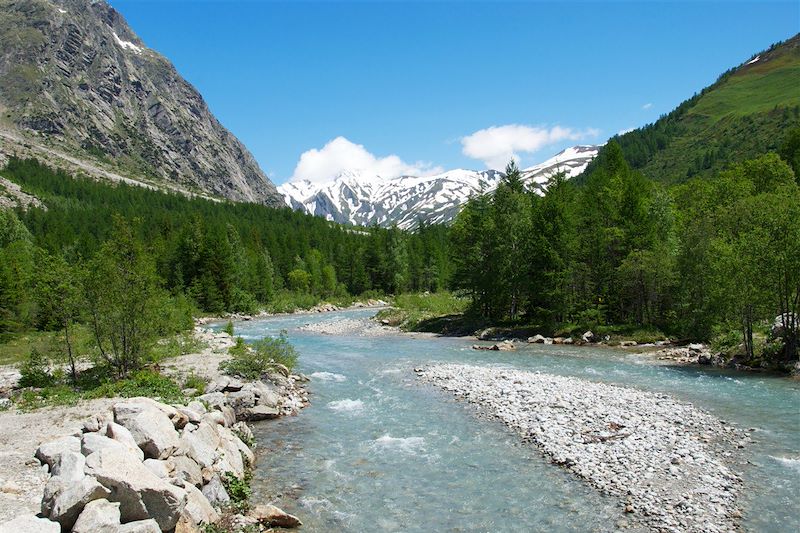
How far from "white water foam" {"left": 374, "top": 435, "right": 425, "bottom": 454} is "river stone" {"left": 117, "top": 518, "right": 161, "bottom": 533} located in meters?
9.56

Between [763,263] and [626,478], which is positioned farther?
[763,263]

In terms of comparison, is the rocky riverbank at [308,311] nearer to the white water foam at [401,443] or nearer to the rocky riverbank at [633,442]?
the white water foam at [401,443]

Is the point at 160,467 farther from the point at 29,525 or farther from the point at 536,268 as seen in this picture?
the point at 536,268

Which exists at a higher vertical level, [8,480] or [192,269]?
[192,269]

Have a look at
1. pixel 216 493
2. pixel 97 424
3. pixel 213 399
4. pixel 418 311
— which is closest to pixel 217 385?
pixel 213 399

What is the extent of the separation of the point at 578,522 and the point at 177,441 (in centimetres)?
1084

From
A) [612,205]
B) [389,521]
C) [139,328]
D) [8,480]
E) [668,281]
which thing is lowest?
[389,521]

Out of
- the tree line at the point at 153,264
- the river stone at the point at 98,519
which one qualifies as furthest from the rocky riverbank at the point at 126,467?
the tree line at the point at 153,264

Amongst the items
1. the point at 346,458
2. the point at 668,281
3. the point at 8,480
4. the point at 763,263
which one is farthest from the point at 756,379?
the point at 8,480

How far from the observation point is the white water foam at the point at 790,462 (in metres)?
15.0

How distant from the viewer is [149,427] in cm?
1335

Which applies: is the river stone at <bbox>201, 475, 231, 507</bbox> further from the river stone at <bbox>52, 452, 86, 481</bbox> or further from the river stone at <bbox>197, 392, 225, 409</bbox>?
the river stone at <bbox>197, 392, 225, 409</bbox>

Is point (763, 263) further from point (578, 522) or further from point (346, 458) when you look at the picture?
point (346, 458)

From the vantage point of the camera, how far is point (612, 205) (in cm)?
5062
